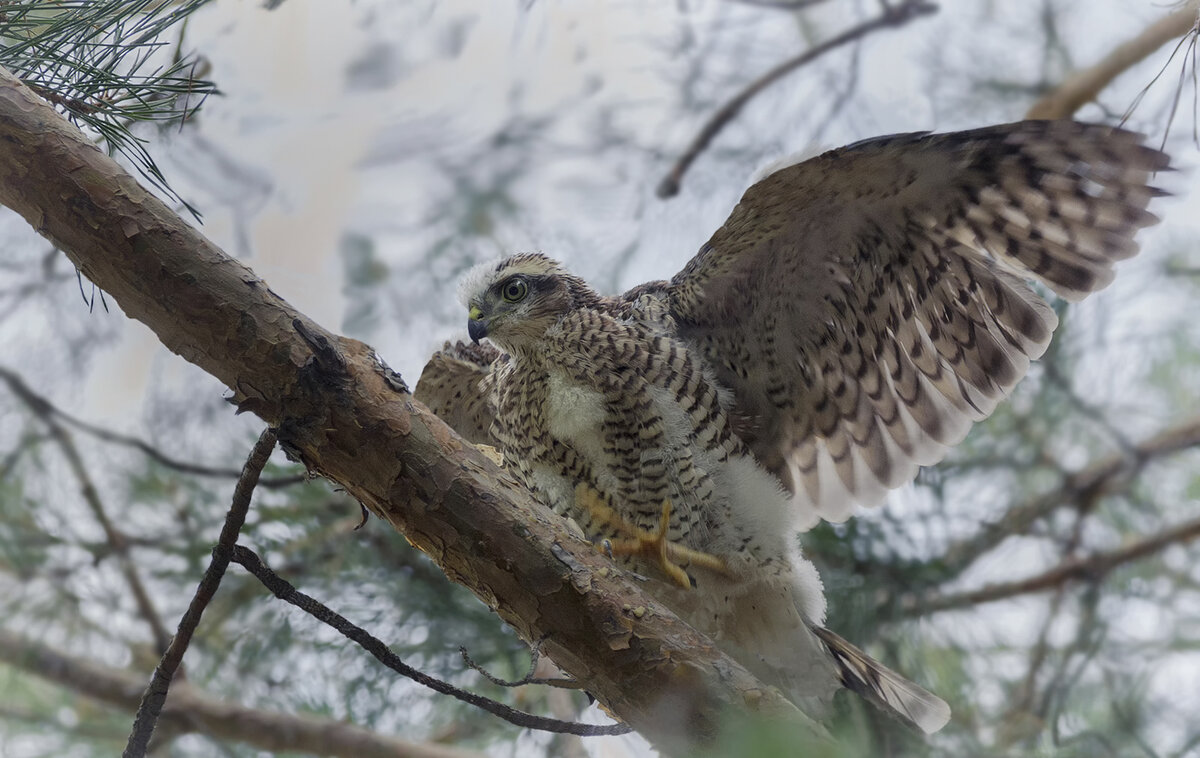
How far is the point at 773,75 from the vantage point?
257 centimetres

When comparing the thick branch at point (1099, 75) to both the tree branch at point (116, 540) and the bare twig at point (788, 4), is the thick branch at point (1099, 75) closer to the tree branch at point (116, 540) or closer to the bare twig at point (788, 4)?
the bare twig at point (788, 4)

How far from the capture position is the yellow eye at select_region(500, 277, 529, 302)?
1909mm

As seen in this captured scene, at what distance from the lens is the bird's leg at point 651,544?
1666 mm

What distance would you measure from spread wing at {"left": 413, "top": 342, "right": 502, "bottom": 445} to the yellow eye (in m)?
0.26

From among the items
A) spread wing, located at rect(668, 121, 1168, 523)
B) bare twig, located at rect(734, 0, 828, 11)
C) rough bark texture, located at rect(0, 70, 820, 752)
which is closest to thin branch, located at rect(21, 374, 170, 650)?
rough bark texture, located at rect(0, 70, 820, 752)

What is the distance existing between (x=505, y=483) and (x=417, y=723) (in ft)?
4.07

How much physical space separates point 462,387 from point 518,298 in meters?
0.38

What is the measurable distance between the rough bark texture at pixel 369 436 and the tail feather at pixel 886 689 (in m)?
0.61

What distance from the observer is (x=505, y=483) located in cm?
124

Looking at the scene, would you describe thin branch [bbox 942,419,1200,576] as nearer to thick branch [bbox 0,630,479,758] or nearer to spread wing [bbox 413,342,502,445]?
Answer: spread wing [bbox 413,342,502,445]

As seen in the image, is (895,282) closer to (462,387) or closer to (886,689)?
(886,689)

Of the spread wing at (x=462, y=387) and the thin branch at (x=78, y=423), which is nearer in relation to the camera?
the thin branch at (x=78, y=423)

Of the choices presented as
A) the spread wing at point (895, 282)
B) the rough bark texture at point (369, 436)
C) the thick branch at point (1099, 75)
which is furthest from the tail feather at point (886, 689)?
the thick branch at point (1099, 75)

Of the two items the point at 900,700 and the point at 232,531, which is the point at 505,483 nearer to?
the point at 232,531
